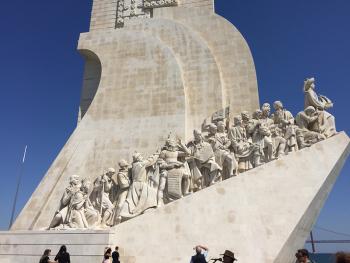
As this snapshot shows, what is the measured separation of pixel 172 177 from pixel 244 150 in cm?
168

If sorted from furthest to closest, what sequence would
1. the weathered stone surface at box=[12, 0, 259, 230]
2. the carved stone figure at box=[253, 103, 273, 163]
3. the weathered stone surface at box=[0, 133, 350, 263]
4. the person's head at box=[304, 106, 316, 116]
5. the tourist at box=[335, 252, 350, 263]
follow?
1. the weathered stone surface at box=[12, 0, 259, 230]
2. the person's head at box=[304, 106, 316, 116]
3. the carved stone figure at box=[253, 103, 273, 163]
4. the weathered stone surface at box=[0, 133, 350, 263]
5. the tourist at box=[335, 252, 350, 263]

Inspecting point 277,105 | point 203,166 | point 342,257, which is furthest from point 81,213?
point 342,257

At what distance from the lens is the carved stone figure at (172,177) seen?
730 cm

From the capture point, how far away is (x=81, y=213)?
287 inches

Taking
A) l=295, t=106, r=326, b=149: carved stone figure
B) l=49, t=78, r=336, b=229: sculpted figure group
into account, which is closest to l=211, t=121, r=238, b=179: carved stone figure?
l=49, t=78, r=336, b=229: sculpted figure group

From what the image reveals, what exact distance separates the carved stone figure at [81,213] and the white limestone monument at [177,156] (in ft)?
0.07

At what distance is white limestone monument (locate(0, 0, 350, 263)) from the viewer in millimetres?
6238

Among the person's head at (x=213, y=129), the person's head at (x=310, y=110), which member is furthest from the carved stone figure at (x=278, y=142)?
the person's head at (x=213, y=129)

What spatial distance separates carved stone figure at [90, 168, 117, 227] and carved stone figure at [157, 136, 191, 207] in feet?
3.86

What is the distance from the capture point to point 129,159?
9.28 metres

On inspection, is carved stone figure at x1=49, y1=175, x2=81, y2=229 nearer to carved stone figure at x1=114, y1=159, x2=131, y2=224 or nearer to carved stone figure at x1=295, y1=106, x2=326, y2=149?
carved stone figure at x1=114, y1=159, x2=131, y2=224

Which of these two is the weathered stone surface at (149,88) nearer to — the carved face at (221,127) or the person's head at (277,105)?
the carved face at (221,127)

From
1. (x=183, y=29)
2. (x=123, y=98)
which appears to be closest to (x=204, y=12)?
(x=183, y=29)

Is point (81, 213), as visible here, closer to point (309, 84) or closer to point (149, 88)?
point (149, 88)
